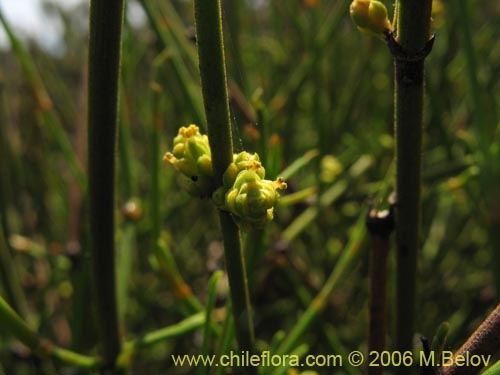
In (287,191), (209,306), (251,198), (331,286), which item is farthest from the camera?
(287,191)

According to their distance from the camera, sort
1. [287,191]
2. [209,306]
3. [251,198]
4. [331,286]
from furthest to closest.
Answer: [287,191] < [331,286] < [209,306] < [251,198]

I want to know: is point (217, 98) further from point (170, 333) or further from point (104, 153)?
point (170, 333)

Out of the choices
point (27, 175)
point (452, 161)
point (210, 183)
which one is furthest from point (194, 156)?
point (27, 175)

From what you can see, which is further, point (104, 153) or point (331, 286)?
point (331, 286)

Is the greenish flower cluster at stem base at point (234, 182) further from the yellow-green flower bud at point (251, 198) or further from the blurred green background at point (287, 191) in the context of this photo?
the blurred green background at point (287, 191)

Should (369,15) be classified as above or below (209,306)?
above

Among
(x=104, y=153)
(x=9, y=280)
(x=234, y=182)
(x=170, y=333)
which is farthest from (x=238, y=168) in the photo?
(x=9, y=280)

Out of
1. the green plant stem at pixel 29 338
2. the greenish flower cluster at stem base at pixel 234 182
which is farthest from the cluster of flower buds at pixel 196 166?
the green plant stem at pixel 29 338
